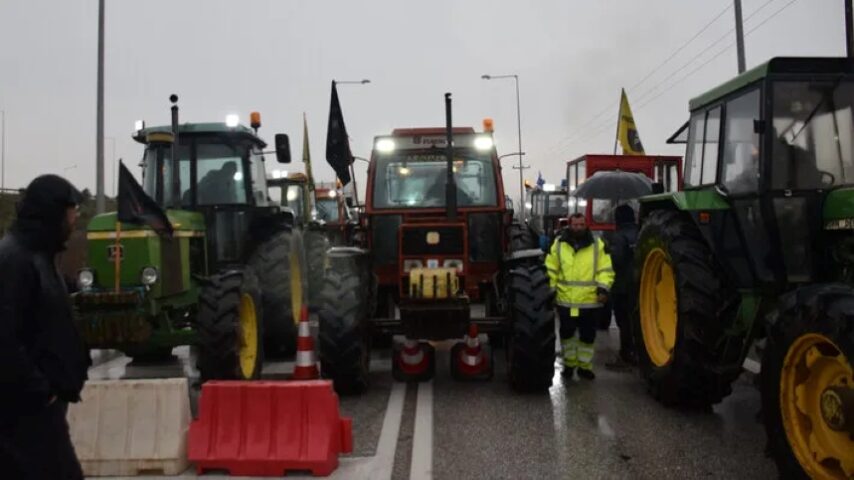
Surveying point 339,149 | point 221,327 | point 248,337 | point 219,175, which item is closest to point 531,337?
point 221,327

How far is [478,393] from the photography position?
7.86 meters

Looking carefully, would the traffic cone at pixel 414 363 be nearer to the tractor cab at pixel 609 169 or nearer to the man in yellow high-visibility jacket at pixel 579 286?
the man in yellow high-visibility jacket at pixel 579 286

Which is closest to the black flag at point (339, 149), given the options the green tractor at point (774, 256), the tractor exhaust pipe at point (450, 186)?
the tractor exhaust pipe at point (450, 186)

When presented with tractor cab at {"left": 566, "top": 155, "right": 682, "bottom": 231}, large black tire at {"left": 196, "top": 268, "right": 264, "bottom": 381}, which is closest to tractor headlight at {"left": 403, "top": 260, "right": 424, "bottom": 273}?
large black tire at {"left": 196, "top": 268, "right": 264, "bottom": 381}

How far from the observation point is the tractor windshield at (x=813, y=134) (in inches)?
231

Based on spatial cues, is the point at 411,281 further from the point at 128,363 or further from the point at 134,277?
the point at 128,363

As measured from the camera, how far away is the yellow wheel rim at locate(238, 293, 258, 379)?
8164mm

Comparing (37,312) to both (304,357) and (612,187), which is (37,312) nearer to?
(304,357)

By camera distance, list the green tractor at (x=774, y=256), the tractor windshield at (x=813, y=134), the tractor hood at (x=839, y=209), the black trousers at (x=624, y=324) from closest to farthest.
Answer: the green tractor at (x=774, y=256) → the tractor hood at (x=839, y=209) → the tractor windshield at (x=813, y=134) → the black trousers at (x=624, y=324)

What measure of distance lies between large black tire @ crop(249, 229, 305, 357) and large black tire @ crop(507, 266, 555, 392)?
10.0 ft

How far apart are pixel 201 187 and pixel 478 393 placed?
4.04 m

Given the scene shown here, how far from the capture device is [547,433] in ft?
21.0

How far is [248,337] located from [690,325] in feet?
14.1

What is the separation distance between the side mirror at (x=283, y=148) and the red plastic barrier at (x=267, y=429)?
4.64 meters
